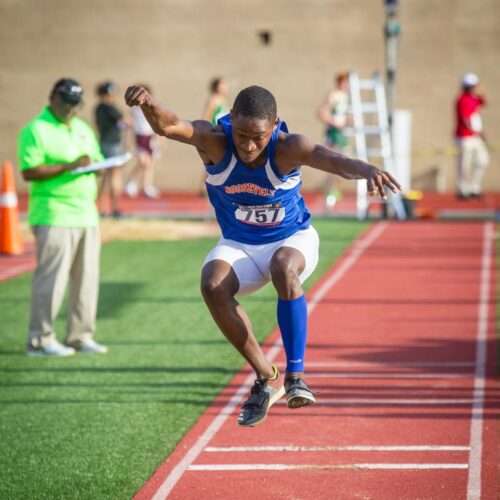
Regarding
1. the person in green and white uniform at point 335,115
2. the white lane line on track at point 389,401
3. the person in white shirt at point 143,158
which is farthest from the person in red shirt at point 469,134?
the white lane line on track at point 389,401

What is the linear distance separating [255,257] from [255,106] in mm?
960

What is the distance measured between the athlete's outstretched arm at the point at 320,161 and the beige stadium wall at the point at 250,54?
62.3ft

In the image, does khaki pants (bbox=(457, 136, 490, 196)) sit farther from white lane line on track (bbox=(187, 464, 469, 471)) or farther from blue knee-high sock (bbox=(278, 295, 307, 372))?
blue knee-high sock (bbox=(278, 295, 307, 372))

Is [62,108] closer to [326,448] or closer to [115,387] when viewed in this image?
[115,387]

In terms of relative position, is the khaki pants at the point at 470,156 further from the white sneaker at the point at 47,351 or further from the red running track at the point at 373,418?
the white sneaker at the point at 47,351

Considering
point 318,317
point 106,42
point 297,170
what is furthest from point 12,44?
point 297,170

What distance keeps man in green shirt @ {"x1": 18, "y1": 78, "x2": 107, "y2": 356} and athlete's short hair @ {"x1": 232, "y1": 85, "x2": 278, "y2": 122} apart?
11.6 feet

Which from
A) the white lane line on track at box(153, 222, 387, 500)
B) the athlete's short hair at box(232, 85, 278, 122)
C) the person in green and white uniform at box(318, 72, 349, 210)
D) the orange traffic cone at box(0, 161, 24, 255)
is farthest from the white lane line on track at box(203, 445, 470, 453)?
the person in green and white uniform at box(318, 72, 349, 210)

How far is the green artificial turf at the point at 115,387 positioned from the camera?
20.9 ft

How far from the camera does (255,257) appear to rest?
6234 millimetres

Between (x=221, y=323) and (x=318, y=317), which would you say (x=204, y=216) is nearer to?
(x=318, y=317)

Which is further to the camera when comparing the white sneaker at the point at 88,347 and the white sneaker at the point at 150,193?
the white sneaker at the point at 150,193

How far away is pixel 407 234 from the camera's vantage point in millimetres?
17594

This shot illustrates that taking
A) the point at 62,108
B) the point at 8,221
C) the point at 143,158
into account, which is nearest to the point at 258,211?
the point at 62,108
